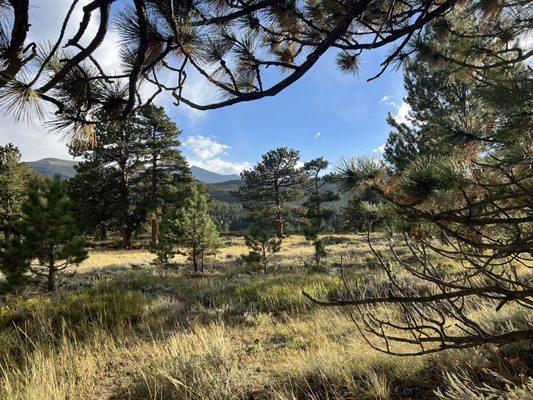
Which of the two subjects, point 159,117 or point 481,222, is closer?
point 481,222

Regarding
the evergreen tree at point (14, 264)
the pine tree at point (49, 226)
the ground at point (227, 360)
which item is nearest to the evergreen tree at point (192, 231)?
the pine tree at point (49, 226)

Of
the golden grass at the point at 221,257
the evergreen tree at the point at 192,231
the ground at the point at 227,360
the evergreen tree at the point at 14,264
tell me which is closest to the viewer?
the ground at the point at 227,360

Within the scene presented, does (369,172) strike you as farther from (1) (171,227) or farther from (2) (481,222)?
(1) (171,227)

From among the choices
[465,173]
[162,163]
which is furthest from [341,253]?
[162,163]

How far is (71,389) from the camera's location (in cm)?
272

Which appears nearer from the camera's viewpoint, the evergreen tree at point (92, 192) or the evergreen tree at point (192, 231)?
the evergreen tree at point (192, 231)

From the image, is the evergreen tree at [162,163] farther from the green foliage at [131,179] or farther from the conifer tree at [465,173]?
→ the conifer tree at [465,173]

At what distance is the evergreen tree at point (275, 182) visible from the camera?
34.2m

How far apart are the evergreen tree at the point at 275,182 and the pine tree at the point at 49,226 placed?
2497 centimetres

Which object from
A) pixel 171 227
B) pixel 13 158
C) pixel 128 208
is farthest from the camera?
pixel 13 158

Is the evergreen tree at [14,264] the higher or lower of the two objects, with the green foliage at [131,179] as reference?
lower

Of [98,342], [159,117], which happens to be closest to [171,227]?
[98,342]

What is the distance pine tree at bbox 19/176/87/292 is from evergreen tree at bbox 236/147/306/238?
24974 millimetres

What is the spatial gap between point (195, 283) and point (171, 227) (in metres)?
4.15
